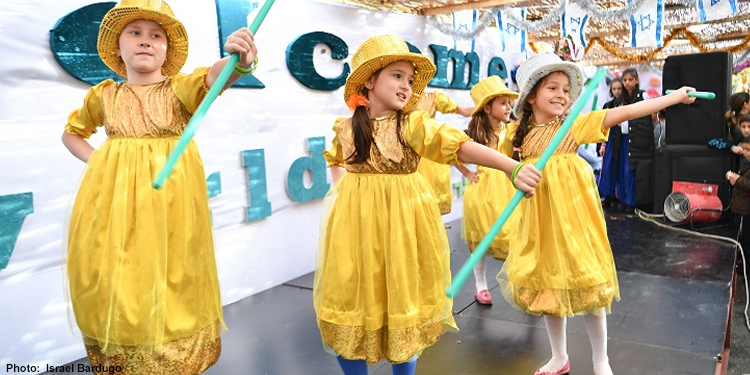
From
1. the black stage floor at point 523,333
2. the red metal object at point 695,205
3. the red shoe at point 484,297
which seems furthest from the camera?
the red metal object at point 695,205

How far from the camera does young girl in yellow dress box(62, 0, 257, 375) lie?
1.82 metres

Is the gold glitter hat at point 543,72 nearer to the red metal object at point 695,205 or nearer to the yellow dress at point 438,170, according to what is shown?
the yellow dress at point 438,170

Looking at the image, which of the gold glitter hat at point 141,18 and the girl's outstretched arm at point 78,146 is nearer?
the gold glitter hat at point 141,18

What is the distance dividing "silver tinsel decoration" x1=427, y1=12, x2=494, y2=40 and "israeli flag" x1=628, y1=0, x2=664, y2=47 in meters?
1.44

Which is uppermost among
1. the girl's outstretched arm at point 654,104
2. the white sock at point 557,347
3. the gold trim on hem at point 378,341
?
the girl's outstretched arm at point 654,104

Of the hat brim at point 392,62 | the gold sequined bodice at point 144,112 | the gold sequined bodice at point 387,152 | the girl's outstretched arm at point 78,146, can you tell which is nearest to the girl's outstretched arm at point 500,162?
the gold sequined bodice at point 387,152

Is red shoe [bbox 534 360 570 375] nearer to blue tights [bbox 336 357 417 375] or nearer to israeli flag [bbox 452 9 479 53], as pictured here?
blue tights [bbox 336 357 417 375]

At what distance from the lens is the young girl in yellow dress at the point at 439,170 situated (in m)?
4.25

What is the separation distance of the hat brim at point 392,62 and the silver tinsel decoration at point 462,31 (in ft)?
12.3

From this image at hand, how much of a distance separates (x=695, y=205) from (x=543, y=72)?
14.8ft

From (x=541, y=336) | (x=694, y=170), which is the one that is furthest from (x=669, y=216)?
(x=541, y=336)

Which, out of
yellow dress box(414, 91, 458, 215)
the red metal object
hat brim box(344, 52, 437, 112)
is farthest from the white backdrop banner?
the red metal object

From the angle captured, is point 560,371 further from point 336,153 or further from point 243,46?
point 243,46

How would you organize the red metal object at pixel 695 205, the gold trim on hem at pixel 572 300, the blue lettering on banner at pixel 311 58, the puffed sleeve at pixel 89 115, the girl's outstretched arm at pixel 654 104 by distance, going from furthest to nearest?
the red metal object at pixel 695 205 < the blue lettering on banner at pixel 311 58 < the gold trim on hem at pixel 572 300 < the girl's outstretched arm at pixel 654 104 < the puffed sleeve at pixel 89 115
